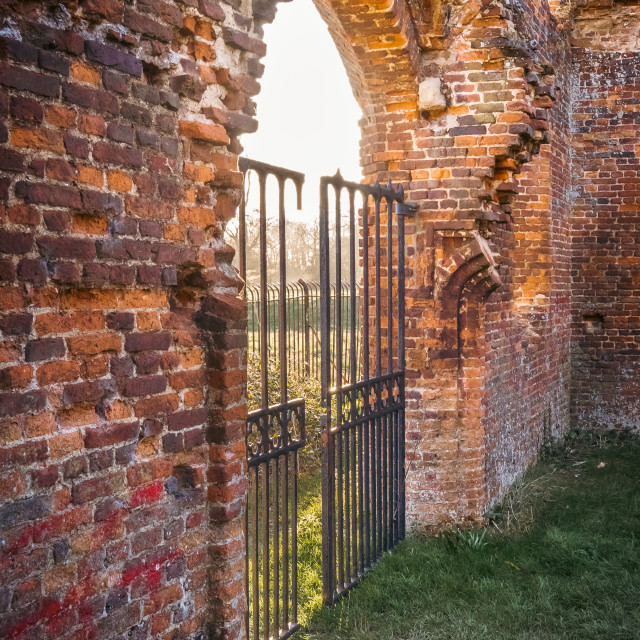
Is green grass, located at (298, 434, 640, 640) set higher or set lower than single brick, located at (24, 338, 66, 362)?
lower

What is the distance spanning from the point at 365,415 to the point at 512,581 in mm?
1513

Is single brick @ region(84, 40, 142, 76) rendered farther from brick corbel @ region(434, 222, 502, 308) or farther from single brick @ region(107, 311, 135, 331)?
brick corbel @ region(434, 222, 502, 308)

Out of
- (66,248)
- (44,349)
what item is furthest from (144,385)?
(66,248)

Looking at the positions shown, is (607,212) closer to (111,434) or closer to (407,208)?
(407,208)

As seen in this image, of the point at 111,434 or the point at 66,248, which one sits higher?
the point at 66,248

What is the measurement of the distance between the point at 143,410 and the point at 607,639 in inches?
124

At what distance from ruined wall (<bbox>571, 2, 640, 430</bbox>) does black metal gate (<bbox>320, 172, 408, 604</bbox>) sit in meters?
4.56

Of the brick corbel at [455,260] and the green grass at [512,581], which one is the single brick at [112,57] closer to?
the green grass at [512,581]

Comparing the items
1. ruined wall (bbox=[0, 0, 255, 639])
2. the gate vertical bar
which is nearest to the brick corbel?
the gate vertical bar

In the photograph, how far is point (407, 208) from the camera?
5.45 meters

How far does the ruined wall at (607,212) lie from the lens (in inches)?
359

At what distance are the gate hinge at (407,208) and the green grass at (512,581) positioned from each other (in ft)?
8.45

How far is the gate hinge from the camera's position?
17.6ft

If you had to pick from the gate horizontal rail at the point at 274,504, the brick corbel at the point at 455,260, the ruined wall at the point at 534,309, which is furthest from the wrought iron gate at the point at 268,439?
the ruined wall at the point at 534,309
